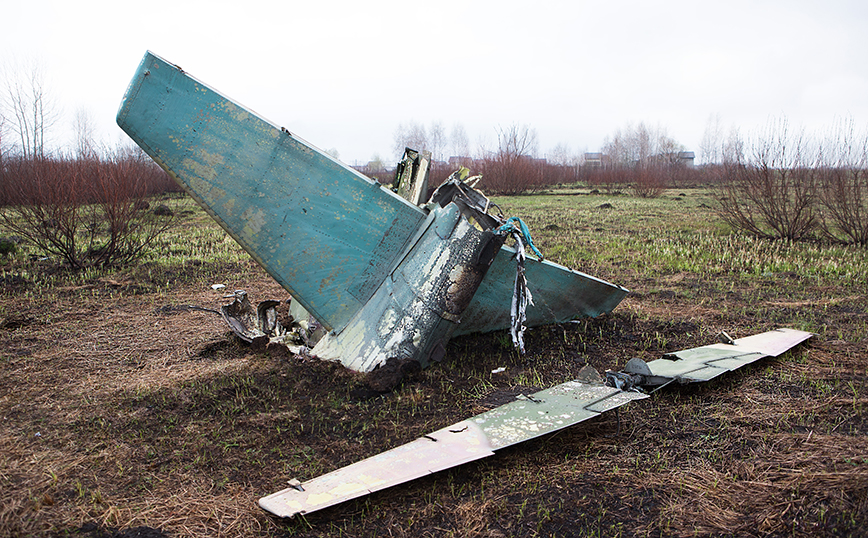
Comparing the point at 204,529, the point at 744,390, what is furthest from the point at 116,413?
the point at 744,390

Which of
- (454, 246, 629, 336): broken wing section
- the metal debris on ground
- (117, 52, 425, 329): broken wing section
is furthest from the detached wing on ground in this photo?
(117, 52, 425, 329): broken wing section

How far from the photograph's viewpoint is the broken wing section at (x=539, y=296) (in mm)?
5035

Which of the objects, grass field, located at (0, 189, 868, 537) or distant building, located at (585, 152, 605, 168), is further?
distant building, located at (585, 152, 605, 168)

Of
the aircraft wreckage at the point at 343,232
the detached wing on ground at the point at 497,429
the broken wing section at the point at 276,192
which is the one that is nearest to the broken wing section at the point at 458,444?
the detached wing on ground at the point at 497,429

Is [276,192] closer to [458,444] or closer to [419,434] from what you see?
[419,434]

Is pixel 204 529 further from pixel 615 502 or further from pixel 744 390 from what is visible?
pixel 744 390

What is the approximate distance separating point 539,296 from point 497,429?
214cm

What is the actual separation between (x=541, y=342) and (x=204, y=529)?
340cm

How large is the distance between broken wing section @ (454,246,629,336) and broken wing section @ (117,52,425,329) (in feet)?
3.09

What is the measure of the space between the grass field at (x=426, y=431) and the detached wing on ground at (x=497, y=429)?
4.0 inches

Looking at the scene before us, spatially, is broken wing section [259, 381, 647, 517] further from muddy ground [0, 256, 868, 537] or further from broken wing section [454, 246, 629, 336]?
broken wing section [454, 246, 629, 336]

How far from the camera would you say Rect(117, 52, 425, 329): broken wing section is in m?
4.33

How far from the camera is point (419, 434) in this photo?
3607 millimetres

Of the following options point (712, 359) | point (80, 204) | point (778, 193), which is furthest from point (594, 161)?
point (712, 359)
